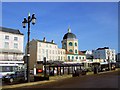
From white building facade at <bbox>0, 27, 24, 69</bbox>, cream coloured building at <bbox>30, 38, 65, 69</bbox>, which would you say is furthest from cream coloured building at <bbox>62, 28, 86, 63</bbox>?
white building facade at <bbox>0, 27, 24, 69</bbox>

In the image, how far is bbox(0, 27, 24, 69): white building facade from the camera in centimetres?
5931

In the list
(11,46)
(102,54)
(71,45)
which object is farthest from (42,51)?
(102,54)

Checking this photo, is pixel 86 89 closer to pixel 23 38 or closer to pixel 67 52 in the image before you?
pixel 23 38

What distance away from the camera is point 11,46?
63.8m

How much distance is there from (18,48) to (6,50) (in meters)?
4.80

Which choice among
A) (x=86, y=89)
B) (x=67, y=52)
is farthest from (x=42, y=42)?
(x=86, y=89)

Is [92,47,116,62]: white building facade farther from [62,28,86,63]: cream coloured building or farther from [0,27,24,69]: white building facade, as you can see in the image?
[0,27,24,69]: white building facade

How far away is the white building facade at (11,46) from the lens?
195ft

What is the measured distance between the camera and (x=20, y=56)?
64.1 metres

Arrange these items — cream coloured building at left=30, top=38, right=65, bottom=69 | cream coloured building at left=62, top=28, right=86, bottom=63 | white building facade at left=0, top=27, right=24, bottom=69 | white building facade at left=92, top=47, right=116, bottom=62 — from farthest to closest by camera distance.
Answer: white building facade at left=92, top=47, right=116, bottom=62
cream coloured building at left=62, top=28, right=86, bottom=63
cream coloured building at left=30, top=38, right=65, bottom=69
white building facade at left=0, top=27, right=24, bottom=69

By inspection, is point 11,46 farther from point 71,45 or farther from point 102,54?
point 102,54

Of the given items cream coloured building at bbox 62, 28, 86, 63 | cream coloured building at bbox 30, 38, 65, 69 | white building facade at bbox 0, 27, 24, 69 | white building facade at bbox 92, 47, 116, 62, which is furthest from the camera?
white building facade at bbox 92, 47, 116, 62

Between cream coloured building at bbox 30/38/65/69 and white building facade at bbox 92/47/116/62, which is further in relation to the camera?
white building facade at bbox 92/47/116/62

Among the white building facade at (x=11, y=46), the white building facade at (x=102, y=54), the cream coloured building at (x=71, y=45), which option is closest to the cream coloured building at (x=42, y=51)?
the cream coloured building at (x=71, y=45)
